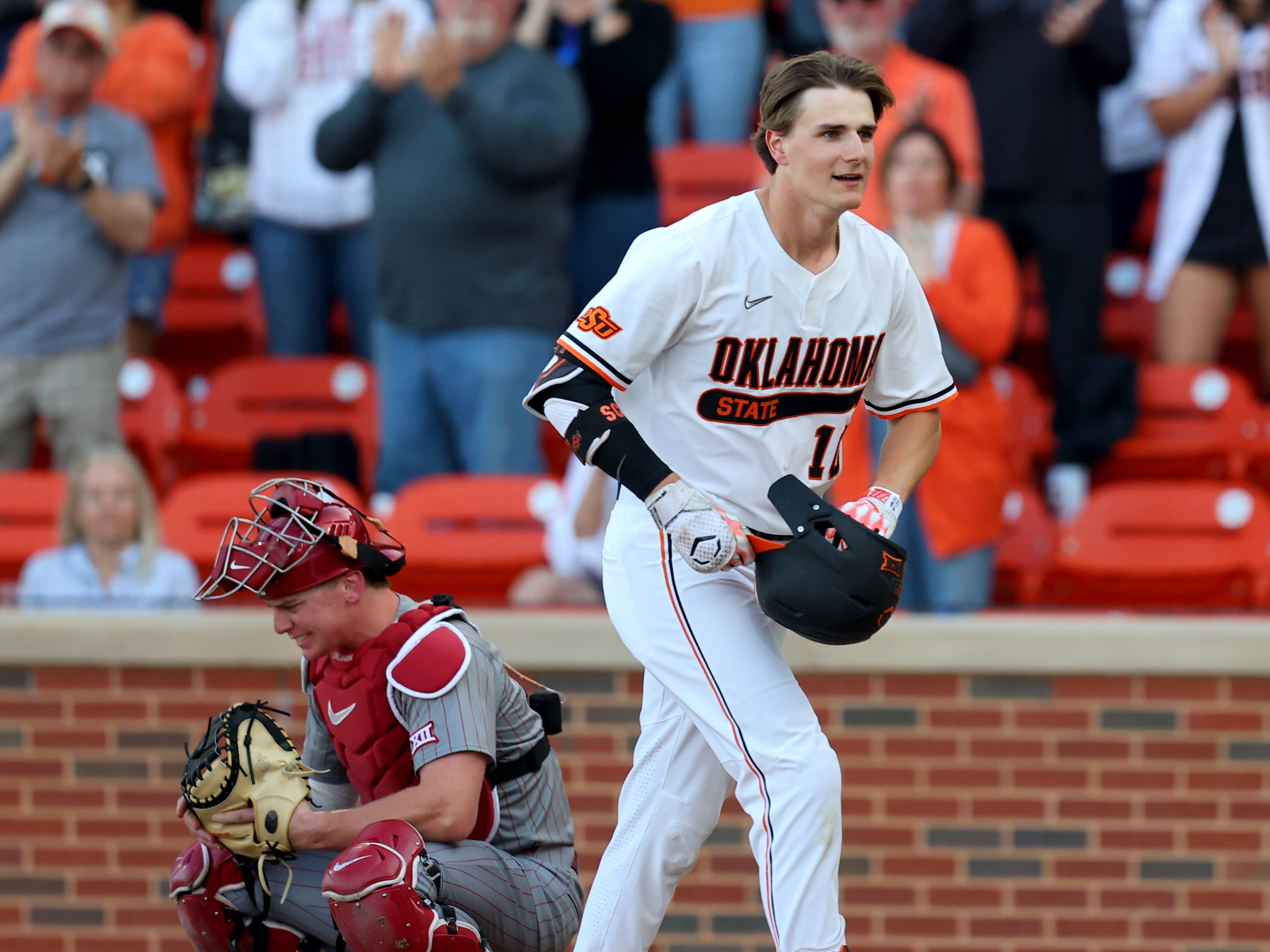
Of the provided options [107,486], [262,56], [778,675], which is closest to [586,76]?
[262,56]

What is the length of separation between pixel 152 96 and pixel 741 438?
4.31 metres

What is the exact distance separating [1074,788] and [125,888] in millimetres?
2889

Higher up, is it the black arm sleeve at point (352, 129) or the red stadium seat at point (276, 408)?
the black arm sleeve at point (352, 129)

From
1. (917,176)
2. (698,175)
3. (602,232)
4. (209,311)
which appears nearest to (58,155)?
(209,311)

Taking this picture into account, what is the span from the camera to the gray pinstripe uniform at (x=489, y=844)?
3.04 m

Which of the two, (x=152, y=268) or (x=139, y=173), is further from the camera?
(x=152, y=268)

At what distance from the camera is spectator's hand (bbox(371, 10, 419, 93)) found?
5902mm

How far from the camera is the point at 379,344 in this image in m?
6.02

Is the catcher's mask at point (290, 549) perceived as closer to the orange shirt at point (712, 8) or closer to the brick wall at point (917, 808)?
the brick wall at point (917, 808)

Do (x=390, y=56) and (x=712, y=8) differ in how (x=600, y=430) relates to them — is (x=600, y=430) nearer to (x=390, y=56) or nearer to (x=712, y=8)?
(x=390, y=56)

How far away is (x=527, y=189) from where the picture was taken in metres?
5.90

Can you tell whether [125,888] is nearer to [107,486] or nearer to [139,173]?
[107,486]

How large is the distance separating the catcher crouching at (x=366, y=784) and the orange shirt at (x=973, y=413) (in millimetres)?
2234

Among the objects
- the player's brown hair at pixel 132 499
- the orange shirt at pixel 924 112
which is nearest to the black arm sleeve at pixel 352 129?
the player's brown hair at pixel 132 499
